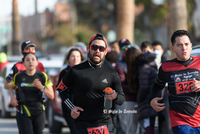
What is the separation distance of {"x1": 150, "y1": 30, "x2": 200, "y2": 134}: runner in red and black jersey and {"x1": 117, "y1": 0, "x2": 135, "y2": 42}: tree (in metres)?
9.88

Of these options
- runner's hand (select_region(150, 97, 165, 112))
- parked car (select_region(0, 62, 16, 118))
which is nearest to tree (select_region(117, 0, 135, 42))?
parked car (select_region(0, 62, 16, 118))

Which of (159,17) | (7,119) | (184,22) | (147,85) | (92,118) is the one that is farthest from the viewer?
(159,17)

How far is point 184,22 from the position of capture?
11477 mm

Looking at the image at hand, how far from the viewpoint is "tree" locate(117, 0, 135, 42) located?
14852 mm

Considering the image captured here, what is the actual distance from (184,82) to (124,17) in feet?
33.7

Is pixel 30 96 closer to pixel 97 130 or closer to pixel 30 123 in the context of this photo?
pixel 30 123

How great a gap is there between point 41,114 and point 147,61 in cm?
205

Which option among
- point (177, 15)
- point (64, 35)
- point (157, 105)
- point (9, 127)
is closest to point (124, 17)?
point (177, 15)

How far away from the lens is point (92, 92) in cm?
500

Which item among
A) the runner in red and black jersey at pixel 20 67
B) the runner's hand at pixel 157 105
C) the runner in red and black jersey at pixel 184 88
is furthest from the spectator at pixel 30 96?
the runner in red and black jersey at pixel 184 88

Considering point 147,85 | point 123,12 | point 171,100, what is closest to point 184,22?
point 123,12

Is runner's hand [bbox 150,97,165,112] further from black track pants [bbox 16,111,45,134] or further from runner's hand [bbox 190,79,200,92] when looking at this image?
black track pants [bbox 16,111,45,134]

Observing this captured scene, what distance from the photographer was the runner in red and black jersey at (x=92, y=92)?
501 cm

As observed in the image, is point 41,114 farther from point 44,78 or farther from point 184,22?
point 184,22
